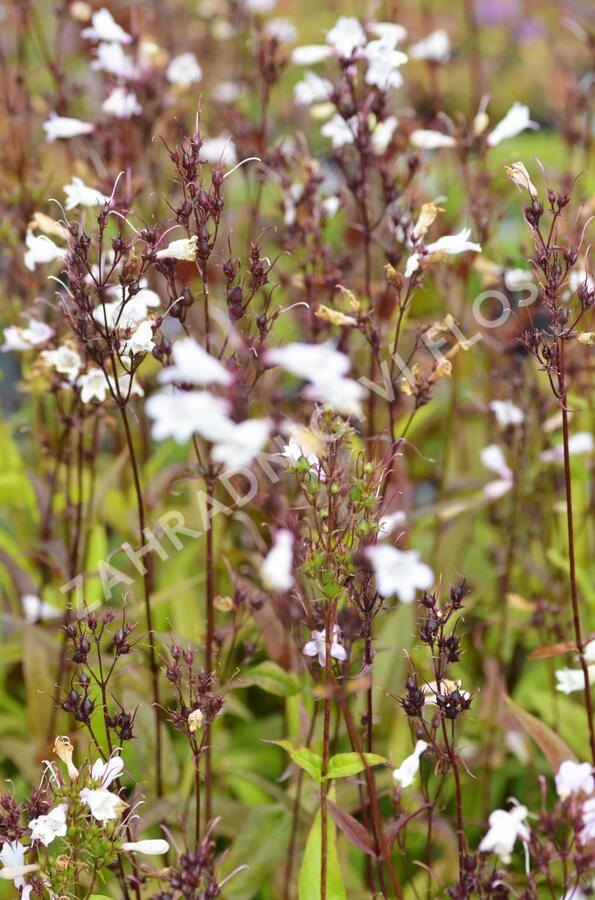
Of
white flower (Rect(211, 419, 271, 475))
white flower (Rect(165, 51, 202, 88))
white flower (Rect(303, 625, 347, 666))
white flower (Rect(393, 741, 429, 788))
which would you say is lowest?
white flower (Rect(393, 741, 429, 788))

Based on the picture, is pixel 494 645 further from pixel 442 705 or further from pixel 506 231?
pixel 506 231

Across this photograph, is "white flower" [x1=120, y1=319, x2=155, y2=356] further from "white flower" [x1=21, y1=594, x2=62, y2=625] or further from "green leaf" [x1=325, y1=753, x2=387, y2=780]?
"white flower" [x1=21, y1=594, x2=62, y2=625]

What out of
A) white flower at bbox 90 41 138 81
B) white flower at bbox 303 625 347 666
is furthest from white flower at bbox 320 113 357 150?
white flower at bbox 303 625 347 666

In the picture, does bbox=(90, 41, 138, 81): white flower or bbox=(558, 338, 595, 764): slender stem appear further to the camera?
bbox=(90, 41, 138, 81): white flower

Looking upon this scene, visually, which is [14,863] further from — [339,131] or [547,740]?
[339,131]

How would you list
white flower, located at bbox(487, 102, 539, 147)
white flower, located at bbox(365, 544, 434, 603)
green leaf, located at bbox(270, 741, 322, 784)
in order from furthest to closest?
1. white flower, located at bbox(487, 102, 539, 147)
2. green leaf, located at bbox(270, 741, 322, 784)
3. white flower, located at bbox(365, 544, 434, 603)

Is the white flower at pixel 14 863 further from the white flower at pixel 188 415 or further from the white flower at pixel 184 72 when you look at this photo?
the white flower at pixel 184 72

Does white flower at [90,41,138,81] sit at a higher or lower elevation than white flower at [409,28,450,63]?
lower

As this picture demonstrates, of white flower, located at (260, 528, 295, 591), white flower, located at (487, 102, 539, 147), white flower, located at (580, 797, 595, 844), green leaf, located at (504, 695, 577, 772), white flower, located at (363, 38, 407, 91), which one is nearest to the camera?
white flower, located at (260, 528, 295, 591)
